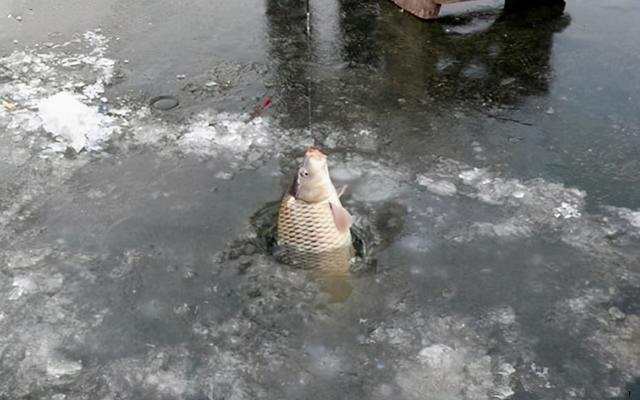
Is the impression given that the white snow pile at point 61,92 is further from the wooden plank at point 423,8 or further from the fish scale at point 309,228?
the wooden plank at point 423,8

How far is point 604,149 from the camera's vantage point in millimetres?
5230

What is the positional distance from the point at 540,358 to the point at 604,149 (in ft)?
7.15

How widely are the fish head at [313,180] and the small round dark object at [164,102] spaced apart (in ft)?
7.19

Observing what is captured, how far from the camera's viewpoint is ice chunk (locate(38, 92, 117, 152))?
5.52 meters

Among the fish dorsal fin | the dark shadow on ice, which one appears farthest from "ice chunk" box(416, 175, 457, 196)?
the fish dorsal fin

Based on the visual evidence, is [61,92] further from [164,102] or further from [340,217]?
[340,217]

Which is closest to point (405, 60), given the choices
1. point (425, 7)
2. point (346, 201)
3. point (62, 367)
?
point (425, 7)

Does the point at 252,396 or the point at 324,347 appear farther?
the point at 324,347

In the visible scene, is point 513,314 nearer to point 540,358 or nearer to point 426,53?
point 540,358

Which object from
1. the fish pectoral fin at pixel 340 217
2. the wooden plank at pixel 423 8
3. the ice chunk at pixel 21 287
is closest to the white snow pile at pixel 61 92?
the ice chunk at pixel 21 287

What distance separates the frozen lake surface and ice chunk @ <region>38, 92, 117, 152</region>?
0.08 feet

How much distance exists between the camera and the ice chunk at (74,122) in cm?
552

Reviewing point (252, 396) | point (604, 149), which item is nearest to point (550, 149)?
point (604, 149)

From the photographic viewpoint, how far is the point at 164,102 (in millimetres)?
5984
